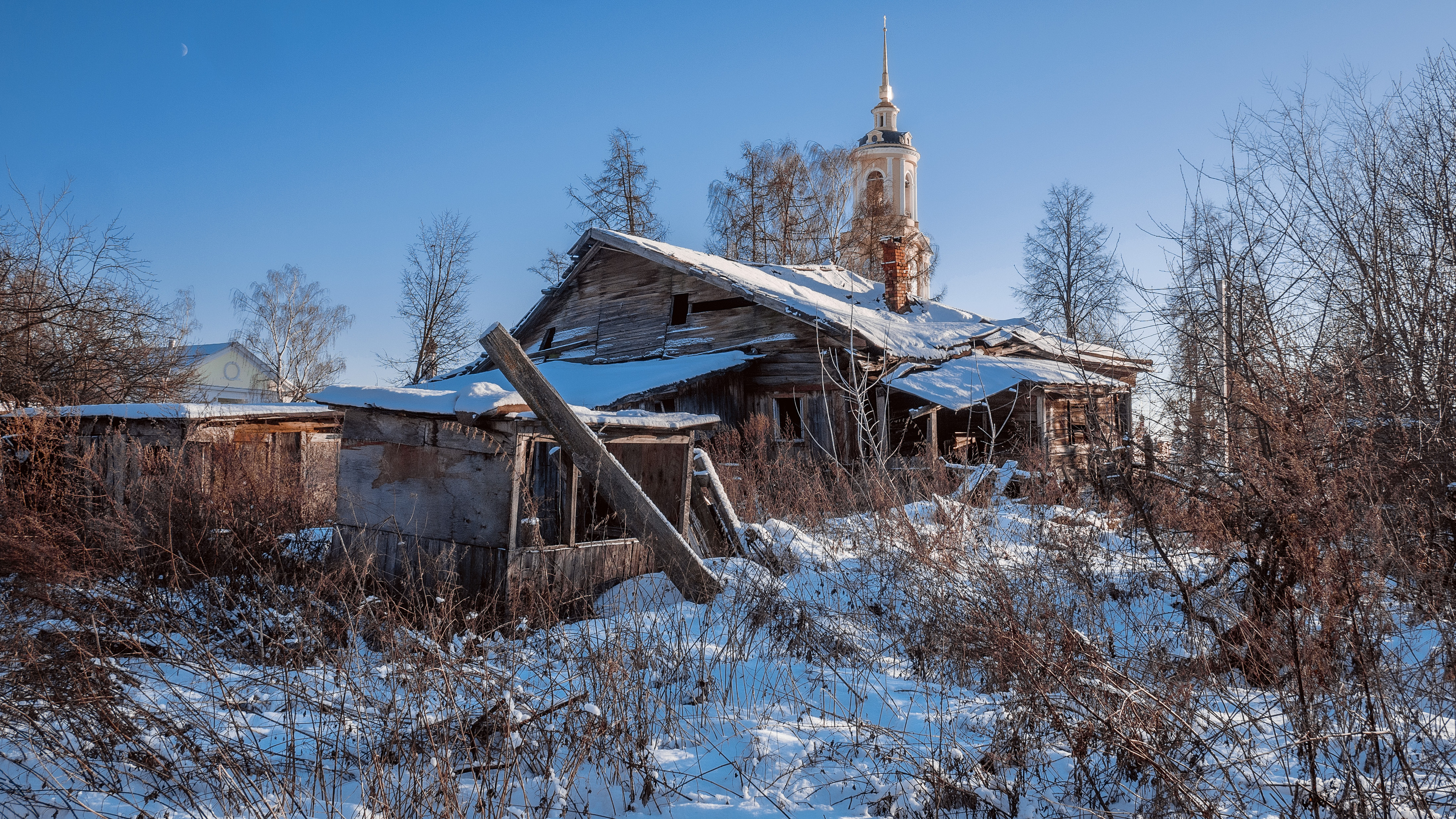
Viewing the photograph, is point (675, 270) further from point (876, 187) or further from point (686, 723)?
point (876, 187)

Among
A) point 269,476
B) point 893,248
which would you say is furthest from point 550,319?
point 269,476

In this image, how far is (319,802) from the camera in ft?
8.64

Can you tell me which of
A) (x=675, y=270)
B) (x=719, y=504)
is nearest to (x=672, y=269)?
(x=675, y=270)

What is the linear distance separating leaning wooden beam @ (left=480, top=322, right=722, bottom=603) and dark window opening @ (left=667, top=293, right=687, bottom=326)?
1121cm

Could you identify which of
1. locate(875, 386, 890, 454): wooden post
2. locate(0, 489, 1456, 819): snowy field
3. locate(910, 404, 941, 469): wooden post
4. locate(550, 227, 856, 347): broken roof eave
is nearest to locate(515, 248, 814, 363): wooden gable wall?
locate(550, 227, 856, 347): broken roof eave

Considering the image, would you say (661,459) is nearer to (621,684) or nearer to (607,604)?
(607,604)

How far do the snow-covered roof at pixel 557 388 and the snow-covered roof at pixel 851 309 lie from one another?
55.5 inches

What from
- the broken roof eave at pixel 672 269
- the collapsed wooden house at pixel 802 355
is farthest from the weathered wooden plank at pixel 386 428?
the broken roof eave at pixel 672 269

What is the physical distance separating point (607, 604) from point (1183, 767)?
10.8 ft

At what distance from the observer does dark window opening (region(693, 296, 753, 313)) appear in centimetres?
1520

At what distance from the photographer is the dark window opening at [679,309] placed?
1608cm

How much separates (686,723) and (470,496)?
96.6 inches

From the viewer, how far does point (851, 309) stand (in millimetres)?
14344

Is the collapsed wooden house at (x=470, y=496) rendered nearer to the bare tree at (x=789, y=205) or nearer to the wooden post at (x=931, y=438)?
the wooden post at (x=931, y=438)
